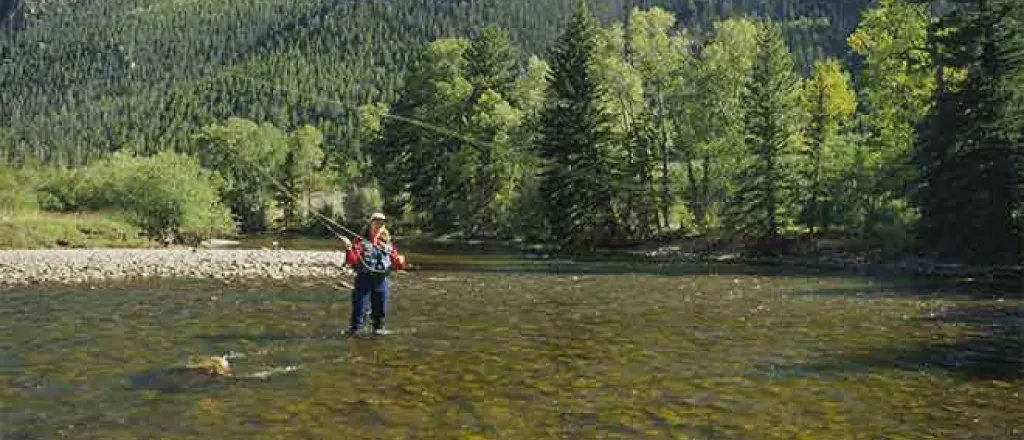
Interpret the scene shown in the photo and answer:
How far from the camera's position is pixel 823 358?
1334cm

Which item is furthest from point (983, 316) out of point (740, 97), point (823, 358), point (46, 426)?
point (740, 97)

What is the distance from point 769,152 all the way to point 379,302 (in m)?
31.1

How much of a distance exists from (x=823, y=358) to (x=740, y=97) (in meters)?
36.0

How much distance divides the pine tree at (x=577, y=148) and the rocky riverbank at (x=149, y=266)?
713 inches

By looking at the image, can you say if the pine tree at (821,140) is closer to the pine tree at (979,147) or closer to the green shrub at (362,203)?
the pine tree at (979,147)

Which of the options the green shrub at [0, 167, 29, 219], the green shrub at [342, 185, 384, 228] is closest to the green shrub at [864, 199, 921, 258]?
the green shrub at [0, 167, 29, 219]

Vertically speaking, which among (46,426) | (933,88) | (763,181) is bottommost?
(46,426)

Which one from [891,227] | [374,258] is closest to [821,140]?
[891,227]

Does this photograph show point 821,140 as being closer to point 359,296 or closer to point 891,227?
point 891,227

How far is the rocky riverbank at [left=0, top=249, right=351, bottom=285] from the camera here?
89.2 ft

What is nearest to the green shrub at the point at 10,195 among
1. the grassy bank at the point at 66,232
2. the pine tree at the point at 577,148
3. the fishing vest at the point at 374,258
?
the grassy bank at the point at 66,232

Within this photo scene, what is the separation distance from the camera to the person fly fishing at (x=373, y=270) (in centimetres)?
1541

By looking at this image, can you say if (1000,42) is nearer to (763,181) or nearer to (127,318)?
(763,181)

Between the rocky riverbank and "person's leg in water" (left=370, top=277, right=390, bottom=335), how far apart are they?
41.9 feet
